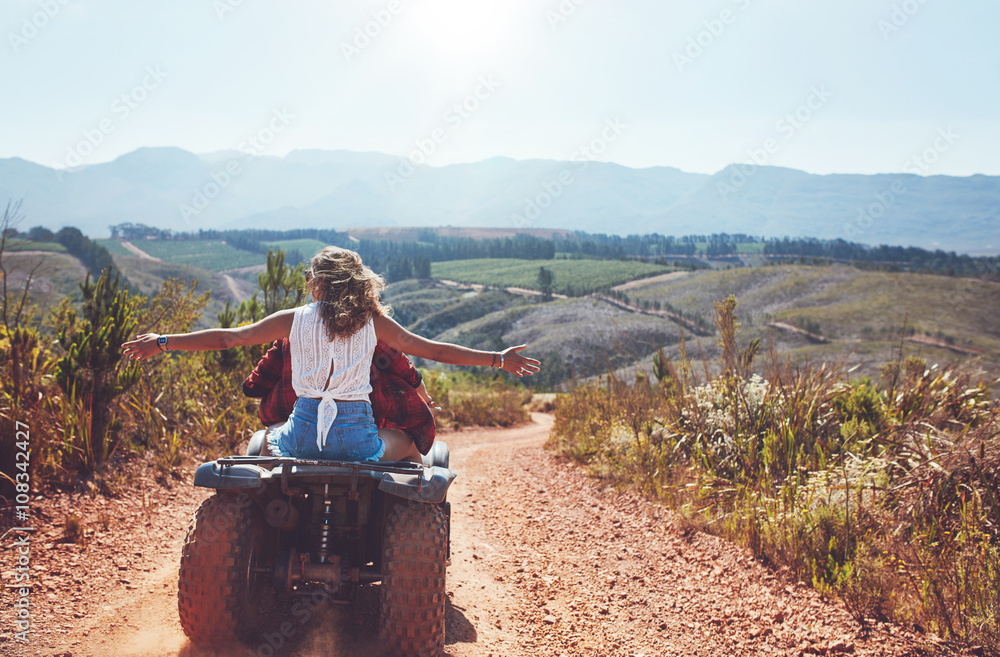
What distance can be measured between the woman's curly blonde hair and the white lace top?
5 cm

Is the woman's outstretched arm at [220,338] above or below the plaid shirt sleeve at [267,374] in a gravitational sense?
above

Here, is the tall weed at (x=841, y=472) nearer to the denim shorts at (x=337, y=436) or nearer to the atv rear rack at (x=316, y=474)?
the atv rear rack at (x=316, y=474)

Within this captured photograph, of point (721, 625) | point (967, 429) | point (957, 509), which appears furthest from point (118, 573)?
point (967, 429)

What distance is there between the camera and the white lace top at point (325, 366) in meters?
2.82

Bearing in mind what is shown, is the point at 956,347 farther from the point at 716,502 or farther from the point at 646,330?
the point at 716,502

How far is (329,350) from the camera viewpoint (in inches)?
112

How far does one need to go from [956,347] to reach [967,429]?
206 feet

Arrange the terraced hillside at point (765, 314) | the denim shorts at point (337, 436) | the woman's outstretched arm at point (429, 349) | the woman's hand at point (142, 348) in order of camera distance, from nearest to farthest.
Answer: the denim shorts at point (337, 436) → the woman's hand at point (142, 348) → the woman's outstretched arm at point (429, 349) → the terraced hillside at point (765, 314)

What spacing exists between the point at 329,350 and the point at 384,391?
0.43 m

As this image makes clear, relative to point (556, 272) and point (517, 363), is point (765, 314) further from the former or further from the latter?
point (517, 363)

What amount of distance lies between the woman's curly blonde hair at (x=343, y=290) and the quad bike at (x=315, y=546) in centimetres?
64

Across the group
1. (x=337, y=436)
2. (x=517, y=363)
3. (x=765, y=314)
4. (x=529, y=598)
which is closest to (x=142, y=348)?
(x=337, y=436)

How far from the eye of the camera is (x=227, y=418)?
7316 mm

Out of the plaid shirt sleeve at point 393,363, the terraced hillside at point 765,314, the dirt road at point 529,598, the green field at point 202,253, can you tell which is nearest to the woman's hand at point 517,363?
the plaid shirt sleeve at point 393,363
